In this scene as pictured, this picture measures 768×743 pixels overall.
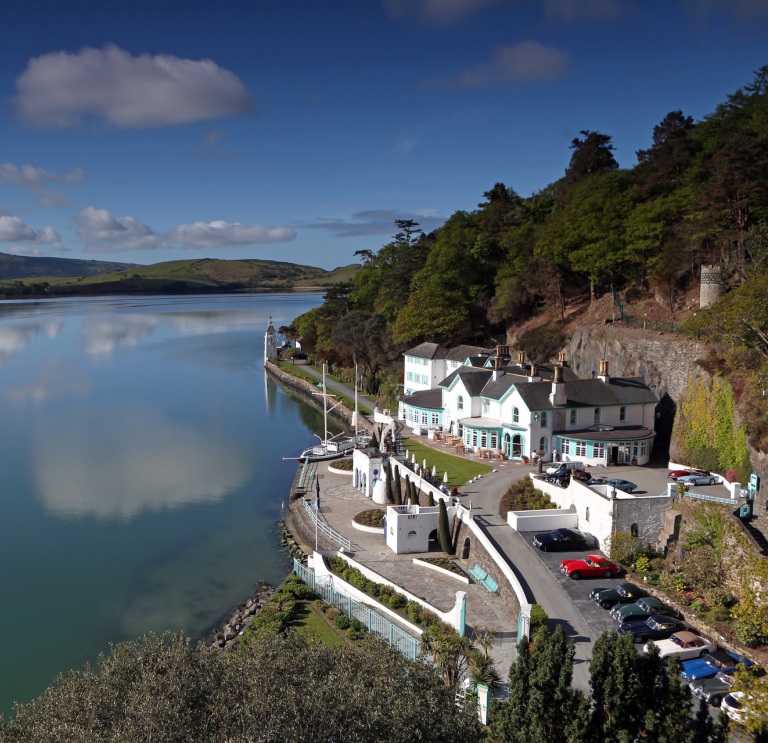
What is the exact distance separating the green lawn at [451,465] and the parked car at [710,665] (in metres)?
13.9

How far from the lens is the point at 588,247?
4375 cm

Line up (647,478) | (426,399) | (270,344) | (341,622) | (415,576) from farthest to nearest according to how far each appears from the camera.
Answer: (270,344) < (426,399) < (647,478) < (415,576) < (341,622)

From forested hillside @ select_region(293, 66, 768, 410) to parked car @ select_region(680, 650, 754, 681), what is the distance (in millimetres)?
12861

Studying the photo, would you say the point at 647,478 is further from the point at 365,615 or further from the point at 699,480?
the point at 365,615

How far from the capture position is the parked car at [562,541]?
22.4 m

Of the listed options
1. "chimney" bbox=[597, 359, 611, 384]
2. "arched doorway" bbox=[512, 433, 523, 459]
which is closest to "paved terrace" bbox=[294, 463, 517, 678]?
"arched doorway" bbox=[512, 433, 523, 459]

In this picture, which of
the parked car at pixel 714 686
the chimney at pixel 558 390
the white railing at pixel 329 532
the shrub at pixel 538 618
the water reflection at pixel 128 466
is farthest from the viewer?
the water reflection at pixel 128 466

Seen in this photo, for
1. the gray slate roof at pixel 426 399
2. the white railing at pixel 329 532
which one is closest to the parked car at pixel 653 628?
the white railing at pixel 329 532

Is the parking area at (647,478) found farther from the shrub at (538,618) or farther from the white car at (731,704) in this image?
the white car at (731,704)

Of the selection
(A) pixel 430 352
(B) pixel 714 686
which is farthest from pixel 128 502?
(B) pixel 714 686

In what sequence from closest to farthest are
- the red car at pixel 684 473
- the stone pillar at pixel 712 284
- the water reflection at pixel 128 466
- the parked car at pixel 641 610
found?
the parked car at pixel 641 610 < the red car at pixel 684 473 < the stone pillar at pixel 712 284 < the water reflection at pixel 128 466

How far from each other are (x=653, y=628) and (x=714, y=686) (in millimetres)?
2727

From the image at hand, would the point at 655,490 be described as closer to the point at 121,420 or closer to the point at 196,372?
the point at 121,420

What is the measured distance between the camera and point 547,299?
5106cm
